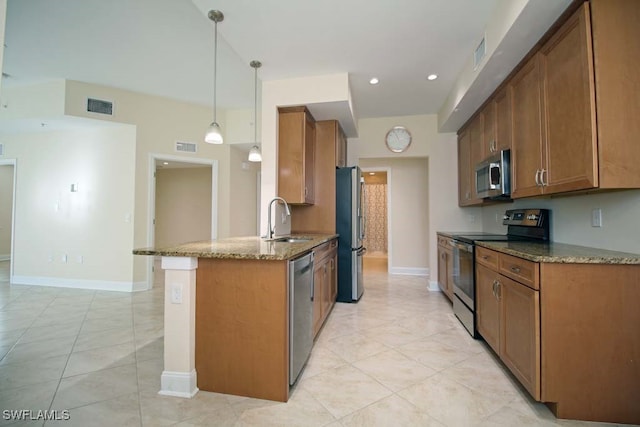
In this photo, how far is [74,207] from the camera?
4.58 metres

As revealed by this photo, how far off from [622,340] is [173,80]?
16.4 feet

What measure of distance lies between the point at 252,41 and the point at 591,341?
10.6 ft

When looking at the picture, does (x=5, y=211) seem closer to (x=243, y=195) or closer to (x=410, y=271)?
(x=243, y=195)

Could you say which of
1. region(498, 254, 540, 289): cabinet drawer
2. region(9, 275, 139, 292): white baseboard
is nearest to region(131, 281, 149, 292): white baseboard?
region(9, 275, 139, 292): white baseboard

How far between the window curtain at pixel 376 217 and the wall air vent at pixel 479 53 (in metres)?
5.16

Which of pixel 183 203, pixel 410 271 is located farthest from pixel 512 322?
pixel 183 203

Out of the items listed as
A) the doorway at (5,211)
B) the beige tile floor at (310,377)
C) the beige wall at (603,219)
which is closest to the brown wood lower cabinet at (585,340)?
the beige tile floor at (310,377)

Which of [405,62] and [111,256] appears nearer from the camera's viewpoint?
[405,62]

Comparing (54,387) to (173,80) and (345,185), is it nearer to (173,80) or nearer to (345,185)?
(345,185)

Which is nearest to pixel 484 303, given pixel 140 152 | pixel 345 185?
pixel 345 185

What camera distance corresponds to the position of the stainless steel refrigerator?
370cm

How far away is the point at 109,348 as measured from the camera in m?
2.47

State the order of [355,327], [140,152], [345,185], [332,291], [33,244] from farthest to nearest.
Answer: [33,244] → [140,152] → [345,185] → [332,291] → [355,327]

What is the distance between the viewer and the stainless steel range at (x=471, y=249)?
8.30ft
